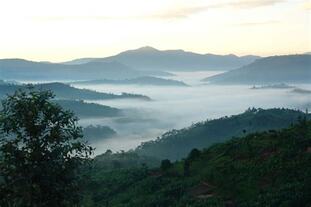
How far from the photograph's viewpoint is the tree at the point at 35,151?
25391 mm

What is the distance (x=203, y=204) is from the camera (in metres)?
58.4

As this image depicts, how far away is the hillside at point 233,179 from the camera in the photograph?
56062mm

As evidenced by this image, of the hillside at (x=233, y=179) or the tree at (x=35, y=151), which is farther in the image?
the hillside at (x=233, y=179)

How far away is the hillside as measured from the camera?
5606 cm

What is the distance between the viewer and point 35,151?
25.6m

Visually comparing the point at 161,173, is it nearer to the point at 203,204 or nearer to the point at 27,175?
the point at 203,204

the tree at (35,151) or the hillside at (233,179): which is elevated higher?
the tree at (35,151)

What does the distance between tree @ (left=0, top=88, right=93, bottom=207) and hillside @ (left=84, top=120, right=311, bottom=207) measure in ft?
66.2

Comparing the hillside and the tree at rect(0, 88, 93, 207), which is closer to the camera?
the tree at rect(0, 88, 93, 207)

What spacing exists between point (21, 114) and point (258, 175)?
1859 inches

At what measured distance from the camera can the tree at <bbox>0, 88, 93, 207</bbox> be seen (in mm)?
25391

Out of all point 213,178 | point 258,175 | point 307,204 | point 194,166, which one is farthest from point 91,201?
point 307,204

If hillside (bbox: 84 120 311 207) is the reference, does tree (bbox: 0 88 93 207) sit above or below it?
above

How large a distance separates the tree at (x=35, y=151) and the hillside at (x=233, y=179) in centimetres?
2019
